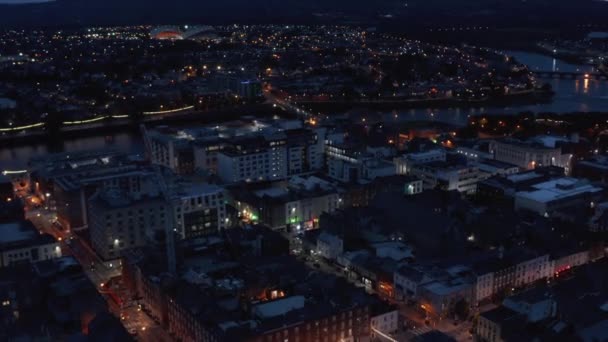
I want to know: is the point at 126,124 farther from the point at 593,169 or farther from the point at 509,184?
the point at 593,169

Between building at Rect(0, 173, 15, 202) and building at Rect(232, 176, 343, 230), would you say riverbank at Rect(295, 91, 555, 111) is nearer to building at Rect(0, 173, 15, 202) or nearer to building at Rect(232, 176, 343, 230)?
building at Rect(232, 176, 343, 230)

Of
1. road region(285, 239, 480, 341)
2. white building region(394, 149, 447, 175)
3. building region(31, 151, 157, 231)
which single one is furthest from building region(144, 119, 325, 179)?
road region(285, 239, 480, 341)

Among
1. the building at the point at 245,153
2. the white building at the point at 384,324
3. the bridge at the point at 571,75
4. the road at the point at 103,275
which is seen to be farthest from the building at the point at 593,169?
the bridge at the point at 571,75

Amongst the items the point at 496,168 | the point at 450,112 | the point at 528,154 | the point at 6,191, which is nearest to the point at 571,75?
the point at 450,112

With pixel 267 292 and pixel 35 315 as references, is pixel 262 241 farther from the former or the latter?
pixel 35 315

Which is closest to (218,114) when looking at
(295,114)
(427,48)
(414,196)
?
(295,114)

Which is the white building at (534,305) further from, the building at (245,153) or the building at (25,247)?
the building at (245,153)
